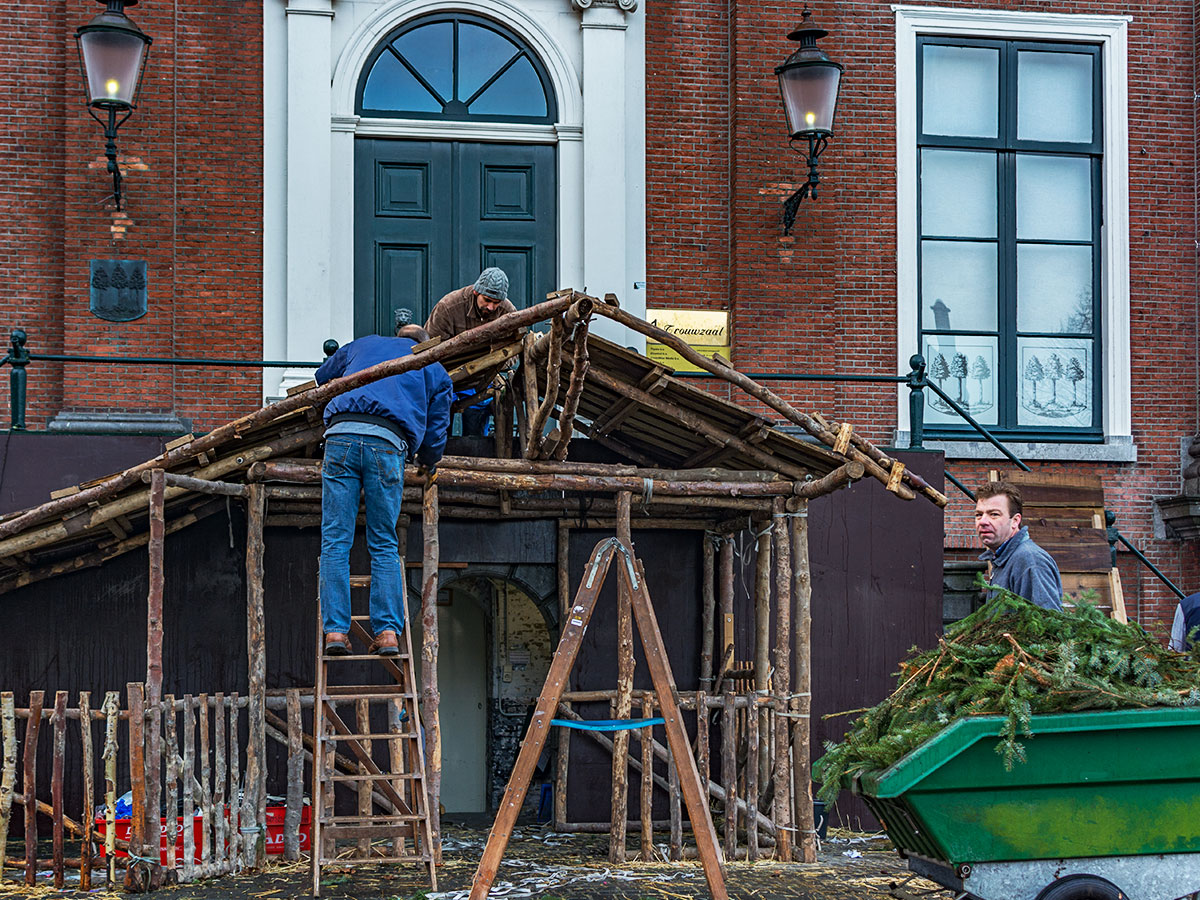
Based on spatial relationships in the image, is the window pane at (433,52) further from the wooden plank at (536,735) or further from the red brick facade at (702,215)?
the wooden plank at (536,735)

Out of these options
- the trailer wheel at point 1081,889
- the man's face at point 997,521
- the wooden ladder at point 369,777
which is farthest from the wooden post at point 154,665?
the trailer wheel at point 1081,889

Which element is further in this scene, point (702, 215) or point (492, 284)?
point (702, 215)

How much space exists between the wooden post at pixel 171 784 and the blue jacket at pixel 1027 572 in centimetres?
519

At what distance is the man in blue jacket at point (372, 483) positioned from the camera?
9156 millimetres

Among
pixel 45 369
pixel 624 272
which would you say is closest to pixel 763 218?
pixel 624 272

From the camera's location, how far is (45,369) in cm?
1339

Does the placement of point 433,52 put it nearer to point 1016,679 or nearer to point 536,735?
point 536,735

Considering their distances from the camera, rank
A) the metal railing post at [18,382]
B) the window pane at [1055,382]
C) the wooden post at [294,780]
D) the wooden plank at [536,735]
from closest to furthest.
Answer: the wooden plank at [536,735], the wooden post at [294,780], the metal railing post at [18,382], the window pane at [1055,382]

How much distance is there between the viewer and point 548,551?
12.2 meters

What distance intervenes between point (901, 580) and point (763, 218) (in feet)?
12.4

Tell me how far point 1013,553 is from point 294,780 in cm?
504

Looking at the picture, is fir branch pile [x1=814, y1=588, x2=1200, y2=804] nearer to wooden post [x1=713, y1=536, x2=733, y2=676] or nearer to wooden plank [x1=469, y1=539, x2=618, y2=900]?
wooden plank [x1=469, y1=539, x2=618, y2=900]

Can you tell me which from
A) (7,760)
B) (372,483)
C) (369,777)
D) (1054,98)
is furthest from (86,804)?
(1054,98)

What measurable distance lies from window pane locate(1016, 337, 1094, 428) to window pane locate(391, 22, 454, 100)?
620cm
